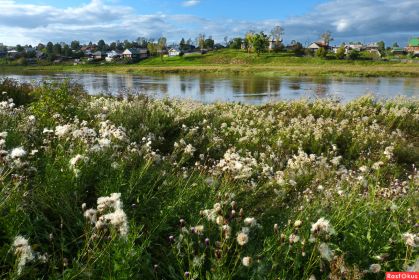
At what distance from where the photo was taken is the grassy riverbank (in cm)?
6438

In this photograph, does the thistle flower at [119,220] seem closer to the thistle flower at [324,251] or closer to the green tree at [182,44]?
the thistle flower at [324,251]

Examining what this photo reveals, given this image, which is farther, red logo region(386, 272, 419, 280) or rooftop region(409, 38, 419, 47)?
rooftop region(409, 38, 419, 47)

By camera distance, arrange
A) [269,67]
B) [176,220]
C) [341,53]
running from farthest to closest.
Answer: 1. [341,53]
2. [269,67]
3. [176,220]

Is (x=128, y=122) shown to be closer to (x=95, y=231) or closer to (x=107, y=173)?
(x=107, y=173)

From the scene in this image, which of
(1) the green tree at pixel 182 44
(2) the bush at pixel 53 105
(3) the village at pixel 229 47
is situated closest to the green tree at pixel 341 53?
(3) the village at pixel 229 47

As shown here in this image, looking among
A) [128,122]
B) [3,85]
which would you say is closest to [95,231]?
[128,122]

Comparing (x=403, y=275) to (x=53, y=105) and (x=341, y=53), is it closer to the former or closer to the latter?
(x=53, y=105)

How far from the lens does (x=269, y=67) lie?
270 ft

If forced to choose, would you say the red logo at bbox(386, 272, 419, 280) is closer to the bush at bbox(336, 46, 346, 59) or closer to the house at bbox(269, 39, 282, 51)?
the bush at bbox(336, 46, 346, 59)

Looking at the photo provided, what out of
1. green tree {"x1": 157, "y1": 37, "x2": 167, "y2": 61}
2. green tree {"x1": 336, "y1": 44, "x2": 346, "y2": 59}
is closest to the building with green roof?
green tree {"x1": 336, "y1": 44, "x2": 346, "y2": 59}

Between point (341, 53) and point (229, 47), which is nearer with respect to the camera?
point (341, 53)

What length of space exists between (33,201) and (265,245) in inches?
84.1

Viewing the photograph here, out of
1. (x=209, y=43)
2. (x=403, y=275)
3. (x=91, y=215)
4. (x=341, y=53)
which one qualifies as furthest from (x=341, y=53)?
(x=91, y=215)

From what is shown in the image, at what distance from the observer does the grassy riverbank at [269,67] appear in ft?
211
